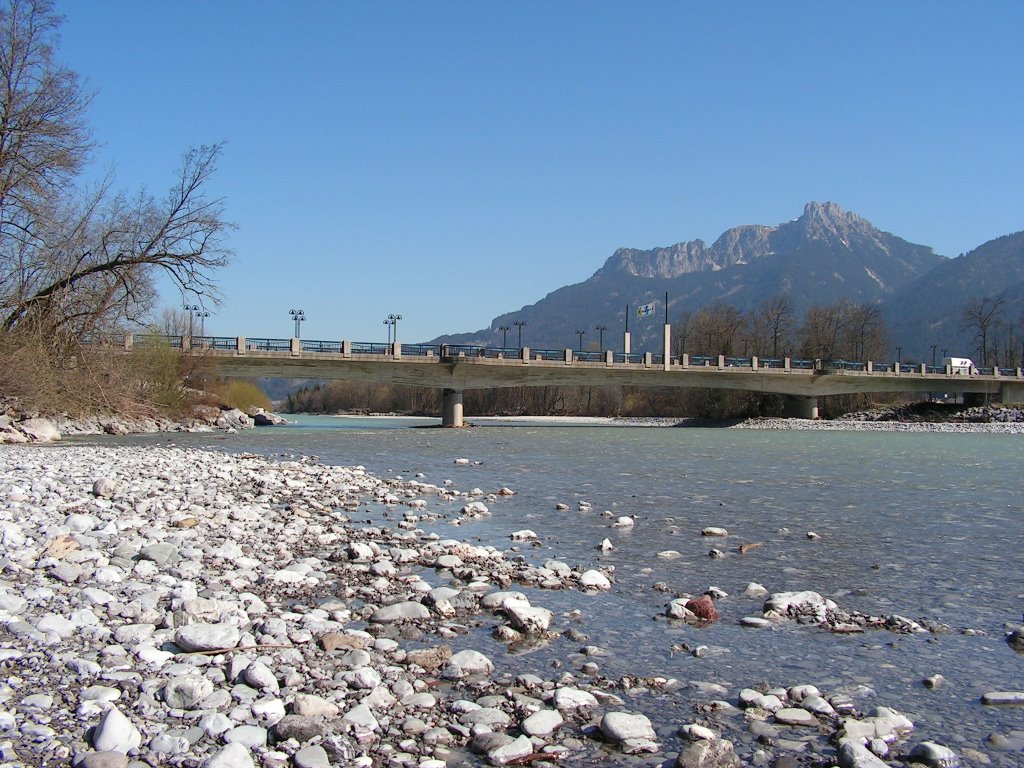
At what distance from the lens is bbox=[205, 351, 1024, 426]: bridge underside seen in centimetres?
5406

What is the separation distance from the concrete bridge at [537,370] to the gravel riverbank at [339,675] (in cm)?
2710

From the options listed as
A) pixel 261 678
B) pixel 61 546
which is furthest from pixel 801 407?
pixel 261 678

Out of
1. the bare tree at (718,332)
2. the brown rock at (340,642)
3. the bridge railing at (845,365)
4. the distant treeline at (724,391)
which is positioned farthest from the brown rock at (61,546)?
the bare tree at (718,332)

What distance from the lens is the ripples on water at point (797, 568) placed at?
559 cm

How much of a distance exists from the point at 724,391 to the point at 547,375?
39356 millimetres

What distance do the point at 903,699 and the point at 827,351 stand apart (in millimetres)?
103081

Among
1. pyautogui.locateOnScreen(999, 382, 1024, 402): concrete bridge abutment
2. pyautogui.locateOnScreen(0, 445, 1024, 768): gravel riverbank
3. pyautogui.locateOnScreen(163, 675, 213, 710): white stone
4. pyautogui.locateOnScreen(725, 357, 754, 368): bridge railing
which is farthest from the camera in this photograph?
pyautogui.locateOnScreen(999, 382, 1024, 402): concrete bridge abutment

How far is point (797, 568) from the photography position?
9203mm

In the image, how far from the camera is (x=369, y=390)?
170 metres

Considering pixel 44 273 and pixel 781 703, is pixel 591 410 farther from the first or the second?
pixel 781 703

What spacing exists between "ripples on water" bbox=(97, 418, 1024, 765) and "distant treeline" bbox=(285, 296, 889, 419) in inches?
2873

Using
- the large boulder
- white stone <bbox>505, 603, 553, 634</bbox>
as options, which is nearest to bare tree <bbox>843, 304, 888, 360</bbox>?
the large boulder

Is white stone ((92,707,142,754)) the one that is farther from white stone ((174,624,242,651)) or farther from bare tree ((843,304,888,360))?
bare tree ((843,304,888,360))

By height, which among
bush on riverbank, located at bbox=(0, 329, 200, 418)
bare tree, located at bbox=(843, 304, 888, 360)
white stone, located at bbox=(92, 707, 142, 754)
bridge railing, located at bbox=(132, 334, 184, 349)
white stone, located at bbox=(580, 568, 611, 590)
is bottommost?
white stone, located at bbox=(580, 568, 611, 590)
